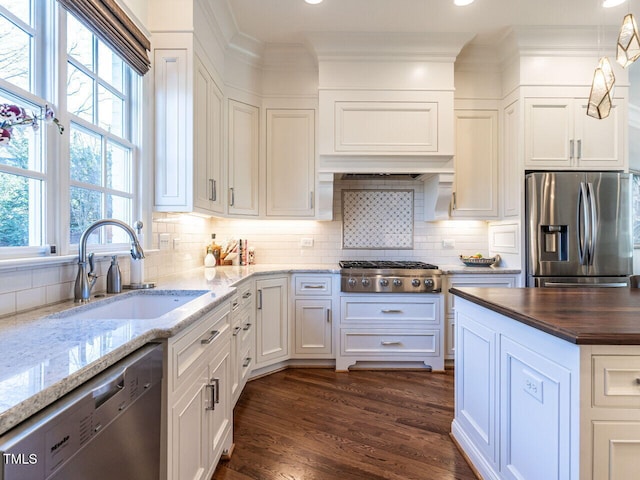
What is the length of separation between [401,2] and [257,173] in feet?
5.99

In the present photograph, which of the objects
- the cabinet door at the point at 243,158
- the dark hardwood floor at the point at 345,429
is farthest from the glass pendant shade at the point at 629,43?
the cabinet door at the point at 243,158

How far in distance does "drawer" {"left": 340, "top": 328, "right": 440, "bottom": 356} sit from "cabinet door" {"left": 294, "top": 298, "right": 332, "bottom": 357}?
144mm

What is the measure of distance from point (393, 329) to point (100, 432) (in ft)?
8.24

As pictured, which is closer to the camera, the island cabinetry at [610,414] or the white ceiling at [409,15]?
the island cabinetry at [610,414]

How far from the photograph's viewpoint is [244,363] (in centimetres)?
244

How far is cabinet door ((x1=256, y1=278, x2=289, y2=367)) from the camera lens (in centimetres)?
276

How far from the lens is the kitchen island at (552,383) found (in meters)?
1.04

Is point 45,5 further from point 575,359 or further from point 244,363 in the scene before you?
point 575,359

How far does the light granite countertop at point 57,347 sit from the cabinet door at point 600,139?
3317 mm

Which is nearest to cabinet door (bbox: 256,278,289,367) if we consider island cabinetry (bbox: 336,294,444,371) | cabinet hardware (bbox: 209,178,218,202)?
island cabinetry (bbox: 336,294,444,371)

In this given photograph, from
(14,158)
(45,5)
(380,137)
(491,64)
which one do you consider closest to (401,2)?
(380,137)

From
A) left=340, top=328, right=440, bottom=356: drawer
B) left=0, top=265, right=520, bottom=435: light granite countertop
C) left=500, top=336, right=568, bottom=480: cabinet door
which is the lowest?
left=340, top=328, right=440, bottom=356: drawer

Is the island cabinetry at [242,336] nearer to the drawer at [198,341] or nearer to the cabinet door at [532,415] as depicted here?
the drawer at [198,341]

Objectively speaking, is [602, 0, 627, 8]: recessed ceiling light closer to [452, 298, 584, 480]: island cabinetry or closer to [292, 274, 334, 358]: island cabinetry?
[452, 298, 584, 480]: island cabinetry
